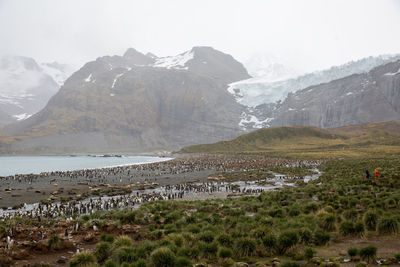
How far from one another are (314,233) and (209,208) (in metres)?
9.05

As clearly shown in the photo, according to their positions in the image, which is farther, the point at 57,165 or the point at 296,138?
the point at 296,138

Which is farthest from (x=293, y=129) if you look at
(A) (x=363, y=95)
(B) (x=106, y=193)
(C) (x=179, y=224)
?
(C) (x=179, y=224)

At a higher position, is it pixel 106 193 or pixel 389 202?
pixel 389 202

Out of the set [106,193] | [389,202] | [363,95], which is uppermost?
[363,95]

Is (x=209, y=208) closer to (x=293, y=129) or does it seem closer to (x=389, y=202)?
(x=389, y=202)

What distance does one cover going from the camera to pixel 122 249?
10.5 meters

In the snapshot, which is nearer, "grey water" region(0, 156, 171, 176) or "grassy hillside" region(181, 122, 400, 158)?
"grey water" region(0, 156, 171, 176)

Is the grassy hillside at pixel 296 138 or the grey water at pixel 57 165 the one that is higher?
the grassy hillside at pixel 296 138

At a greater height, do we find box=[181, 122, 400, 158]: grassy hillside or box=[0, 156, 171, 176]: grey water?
box=[181, 122, 400, 158]: grassy hillside

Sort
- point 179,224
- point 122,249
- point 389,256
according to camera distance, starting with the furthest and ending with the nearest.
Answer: point 179,224 → point 122,249 → point 389,256

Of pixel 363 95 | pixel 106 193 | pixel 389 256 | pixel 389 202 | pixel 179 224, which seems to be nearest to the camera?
pixel 389 256

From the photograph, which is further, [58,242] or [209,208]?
[209,208]

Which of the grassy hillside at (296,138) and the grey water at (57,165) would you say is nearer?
the grey water at (57,165)

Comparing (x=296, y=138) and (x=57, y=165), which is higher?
(x=296, y=138)
